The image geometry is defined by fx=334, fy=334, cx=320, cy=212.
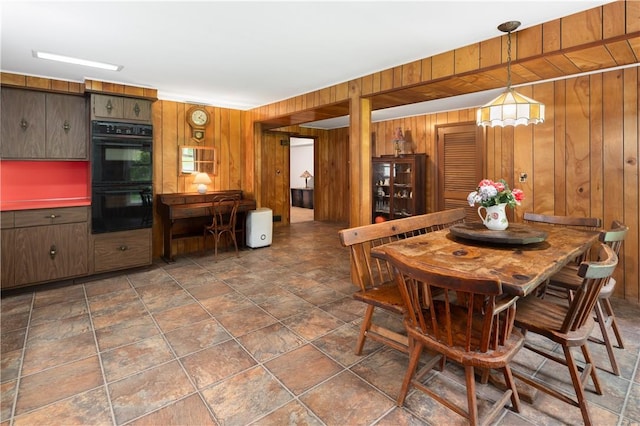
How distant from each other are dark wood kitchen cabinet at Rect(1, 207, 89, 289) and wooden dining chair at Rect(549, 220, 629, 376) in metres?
4.66

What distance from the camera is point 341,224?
7.87m

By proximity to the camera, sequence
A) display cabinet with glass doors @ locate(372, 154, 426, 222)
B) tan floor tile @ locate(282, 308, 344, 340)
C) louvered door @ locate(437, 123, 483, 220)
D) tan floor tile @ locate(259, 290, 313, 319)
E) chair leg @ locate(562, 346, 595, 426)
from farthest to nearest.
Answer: display cabinet with glass doors @ locate(372, 154, 426, 222)
louvered door @ locate(437, 123, 483, 220)
tan floor tile @ locate(259, 290, 313, 319)
tan floor tile @ locate(282, 308, 344, 340)
chair leg @ locate(562, 346, 595, 426)

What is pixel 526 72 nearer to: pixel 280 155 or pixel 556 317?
pixel 556 317

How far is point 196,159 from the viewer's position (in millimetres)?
5227

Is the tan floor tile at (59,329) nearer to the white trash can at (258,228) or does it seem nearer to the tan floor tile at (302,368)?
the tan floor tile at (302,368)

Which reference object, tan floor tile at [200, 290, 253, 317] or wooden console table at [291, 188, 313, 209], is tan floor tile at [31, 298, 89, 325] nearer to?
tan floor tile at [200, 290, 253, 317]

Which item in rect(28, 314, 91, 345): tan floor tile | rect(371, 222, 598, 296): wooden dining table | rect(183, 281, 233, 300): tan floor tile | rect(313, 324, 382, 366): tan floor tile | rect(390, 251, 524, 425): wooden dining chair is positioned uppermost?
rect(371, 222, 598, 296): wooden dining table

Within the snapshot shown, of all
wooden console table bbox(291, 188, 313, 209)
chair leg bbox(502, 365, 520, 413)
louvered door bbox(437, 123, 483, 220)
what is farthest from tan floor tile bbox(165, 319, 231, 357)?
wooden console table bbox(291, 188, 313, 209)

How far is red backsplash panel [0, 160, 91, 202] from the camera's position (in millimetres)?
3822

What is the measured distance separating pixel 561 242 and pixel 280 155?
6.16 metres

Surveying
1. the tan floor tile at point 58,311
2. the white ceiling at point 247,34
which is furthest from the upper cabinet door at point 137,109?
the tan floor tile at point 58,311

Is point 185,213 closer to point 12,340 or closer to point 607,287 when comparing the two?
point 12,340

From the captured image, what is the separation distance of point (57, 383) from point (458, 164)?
558cm

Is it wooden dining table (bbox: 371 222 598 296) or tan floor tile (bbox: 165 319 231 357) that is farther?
tan floor tile (bbox: 165 319 231 357)
